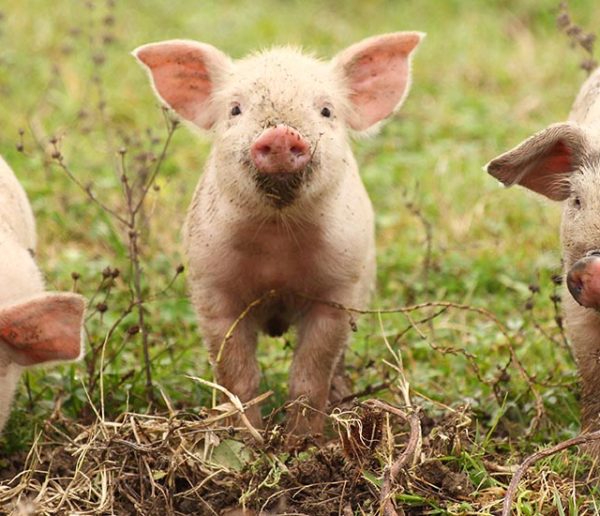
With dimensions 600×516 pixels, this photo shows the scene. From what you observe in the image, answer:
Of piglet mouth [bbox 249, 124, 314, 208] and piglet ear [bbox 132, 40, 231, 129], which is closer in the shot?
piglet mouth [bbox 249, 124, 314, 208]

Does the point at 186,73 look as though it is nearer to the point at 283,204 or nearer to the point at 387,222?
the point at 283,204

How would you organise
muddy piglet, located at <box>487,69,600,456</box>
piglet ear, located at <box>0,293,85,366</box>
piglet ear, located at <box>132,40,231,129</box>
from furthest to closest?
piglet ear, located at <box>132,40,231,129</box>
muddy piglet, located at <box>487,69,600,456</box>
piglet ear, located at <box>0,293,85,366</box>

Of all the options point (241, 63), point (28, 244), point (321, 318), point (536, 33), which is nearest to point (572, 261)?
point (321, 318)

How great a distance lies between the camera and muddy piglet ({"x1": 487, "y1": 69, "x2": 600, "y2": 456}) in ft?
16.1

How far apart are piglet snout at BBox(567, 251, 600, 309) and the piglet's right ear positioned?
2.32 ft

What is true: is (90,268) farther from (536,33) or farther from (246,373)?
(536,33)

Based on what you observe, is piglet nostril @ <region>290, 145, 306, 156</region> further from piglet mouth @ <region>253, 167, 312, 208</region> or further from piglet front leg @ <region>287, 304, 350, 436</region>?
piglet front leg @ <region>287, 304, 350, 436</region>

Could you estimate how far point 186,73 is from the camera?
5848 mm

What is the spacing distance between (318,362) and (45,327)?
149 cm

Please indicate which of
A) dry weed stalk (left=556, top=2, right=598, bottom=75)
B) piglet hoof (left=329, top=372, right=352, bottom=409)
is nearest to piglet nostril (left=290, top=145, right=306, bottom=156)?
piglet hoof (left=329, top=372, right=352, bottom=409)

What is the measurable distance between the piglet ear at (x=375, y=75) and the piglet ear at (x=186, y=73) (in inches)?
22.7

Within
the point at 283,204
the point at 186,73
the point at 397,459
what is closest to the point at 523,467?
the point at 397,459

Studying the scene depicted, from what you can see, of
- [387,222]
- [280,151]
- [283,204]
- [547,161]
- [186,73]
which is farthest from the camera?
[387,222]

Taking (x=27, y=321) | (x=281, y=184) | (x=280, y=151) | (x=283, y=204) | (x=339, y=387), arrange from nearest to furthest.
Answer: (x=27, y=321)
(x=280, y=151)
(x=281, y=184)
(x=283, y=204)
(x=339, y=387)
